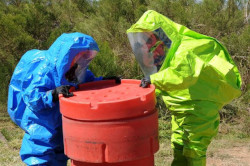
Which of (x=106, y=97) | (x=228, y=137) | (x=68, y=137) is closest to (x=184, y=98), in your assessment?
(x=106, y=97)

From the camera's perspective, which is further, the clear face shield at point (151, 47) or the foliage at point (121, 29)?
the foliage at point (121, 29)

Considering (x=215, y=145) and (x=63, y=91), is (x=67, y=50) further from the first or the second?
(x=215, y=145)

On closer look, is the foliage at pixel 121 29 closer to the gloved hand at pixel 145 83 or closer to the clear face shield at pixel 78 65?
the clear face shield at pixel 78 65

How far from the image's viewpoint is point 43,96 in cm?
282

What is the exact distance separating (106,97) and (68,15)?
6770mm

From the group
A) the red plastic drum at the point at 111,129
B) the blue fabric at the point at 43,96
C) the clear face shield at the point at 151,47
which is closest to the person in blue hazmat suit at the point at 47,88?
the blue fabric at the point at 43,96

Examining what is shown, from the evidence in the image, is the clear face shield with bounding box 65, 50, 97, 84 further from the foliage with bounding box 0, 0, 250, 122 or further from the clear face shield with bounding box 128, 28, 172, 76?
the foliage with bounding box 0, 0, 250, 122

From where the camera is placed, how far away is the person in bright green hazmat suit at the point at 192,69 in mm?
3229

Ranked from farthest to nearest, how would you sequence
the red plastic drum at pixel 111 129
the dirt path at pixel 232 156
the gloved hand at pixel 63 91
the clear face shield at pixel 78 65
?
the dirt path at pixel 232 156
the clear face shield at pixel 78 65
the gloved hand at pixel 63 91
the red plastic drum at pixel 111 129

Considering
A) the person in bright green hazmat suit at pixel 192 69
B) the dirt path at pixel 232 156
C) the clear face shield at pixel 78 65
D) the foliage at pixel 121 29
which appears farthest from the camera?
the foliage at pixel 121 29

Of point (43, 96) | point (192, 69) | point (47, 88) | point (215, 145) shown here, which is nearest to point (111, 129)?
point (43, 96)

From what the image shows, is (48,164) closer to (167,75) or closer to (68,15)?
(167,75)

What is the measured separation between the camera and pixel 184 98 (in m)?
3.37

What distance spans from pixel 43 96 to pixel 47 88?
0.15m
